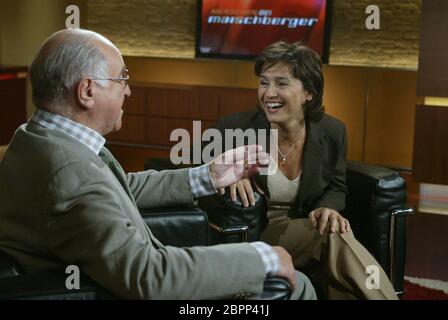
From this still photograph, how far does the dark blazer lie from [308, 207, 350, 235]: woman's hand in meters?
0.17

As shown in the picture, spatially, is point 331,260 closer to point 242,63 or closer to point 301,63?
point 301,63

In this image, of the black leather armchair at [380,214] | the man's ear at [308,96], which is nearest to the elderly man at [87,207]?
the black leather armchair at [380,214]

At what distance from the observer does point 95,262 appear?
1.65 m

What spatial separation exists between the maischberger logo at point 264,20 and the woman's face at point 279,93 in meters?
4.26

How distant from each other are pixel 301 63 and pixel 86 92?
4.43 feet

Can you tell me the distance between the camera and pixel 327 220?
103 inches

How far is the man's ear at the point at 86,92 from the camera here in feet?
5.91

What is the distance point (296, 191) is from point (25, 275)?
1424mm

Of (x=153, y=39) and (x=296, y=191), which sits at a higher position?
(x=153, y=39)

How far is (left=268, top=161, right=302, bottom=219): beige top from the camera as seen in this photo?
292 cm

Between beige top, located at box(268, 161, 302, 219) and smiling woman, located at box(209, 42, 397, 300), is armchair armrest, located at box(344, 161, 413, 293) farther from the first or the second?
beige top, located at box(268, 161, 302, 219)

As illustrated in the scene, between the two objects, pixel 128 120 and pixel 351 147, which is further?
pixel 128 120

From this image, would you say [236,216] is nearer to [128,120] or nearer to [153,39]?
[128,120]
